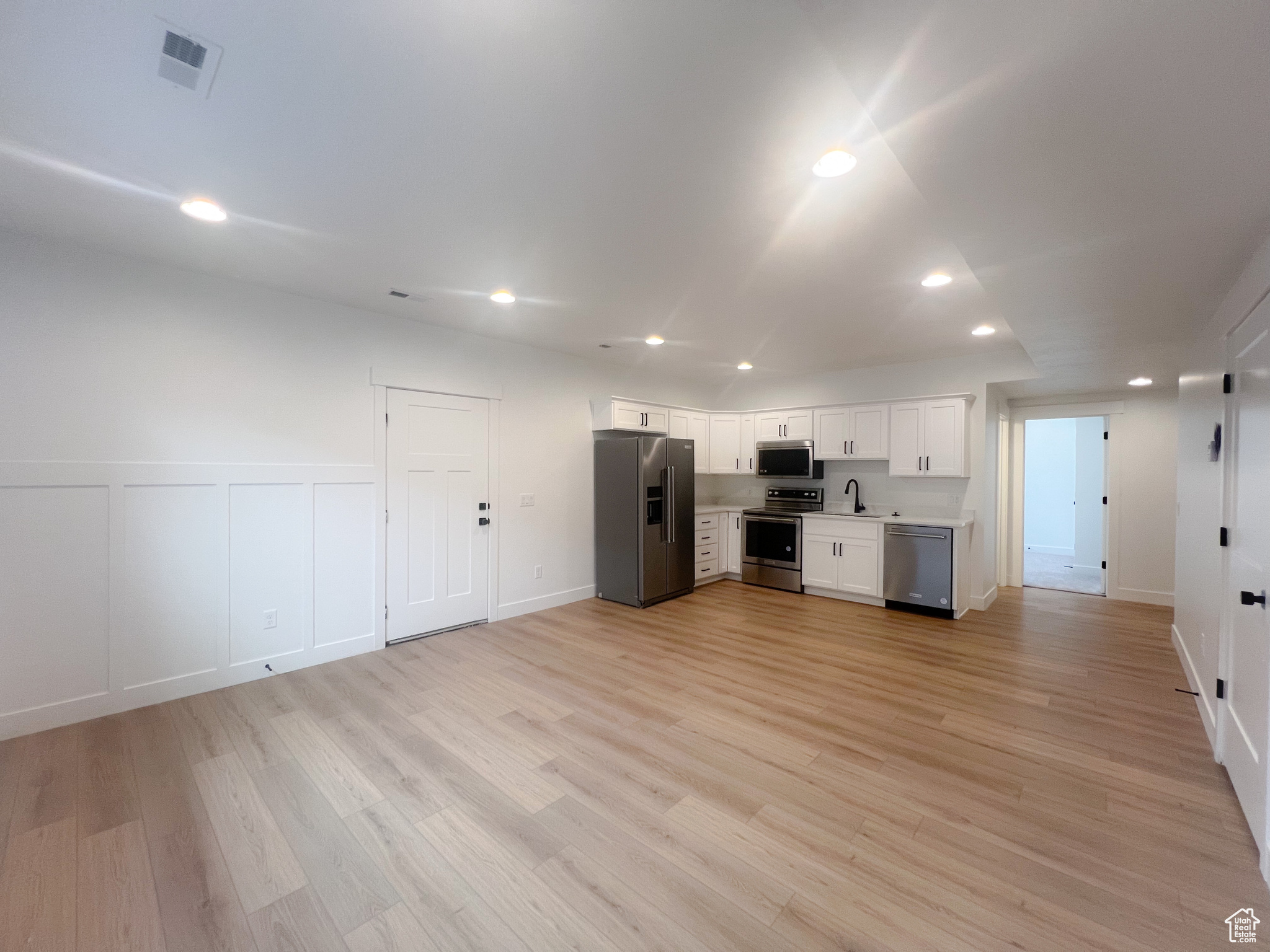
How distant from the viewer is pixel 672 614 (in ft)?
16.0

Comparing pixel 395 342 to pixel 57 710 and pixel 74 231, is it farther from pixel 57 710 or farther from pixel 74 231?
pixel 57 710

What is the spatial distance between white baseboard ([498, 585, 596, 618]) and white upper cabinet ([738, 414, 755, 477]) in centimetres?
257

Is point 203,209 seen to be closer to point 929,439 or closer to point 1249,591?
point 1249,591

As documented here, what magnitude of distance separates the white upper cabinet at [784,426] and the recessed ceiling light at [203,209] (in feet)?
18.0

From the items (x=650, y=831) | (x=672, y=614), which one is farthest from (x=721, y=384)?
(x=650, y=831)

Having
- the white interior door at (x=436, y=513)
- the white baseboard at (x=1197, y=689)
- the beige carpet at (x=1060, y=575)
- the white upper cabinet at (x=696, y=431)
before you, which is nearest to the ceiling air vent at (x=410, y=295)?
the white interior door at (x=436, y=513)

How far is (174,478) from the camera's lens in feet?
9.82

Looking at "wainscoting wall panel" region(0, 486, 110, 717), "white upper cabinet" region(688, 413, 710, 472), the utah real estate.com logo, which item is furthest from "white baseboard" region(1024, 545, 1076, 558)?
"wainscoting wall panel" region(0, 486, 110, 717)

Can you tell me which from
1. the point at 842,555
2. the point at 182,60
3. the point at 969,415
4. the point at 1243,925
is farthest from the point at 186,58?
the point at 969,415

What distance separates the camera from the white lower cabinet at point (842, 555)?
5.20 meters

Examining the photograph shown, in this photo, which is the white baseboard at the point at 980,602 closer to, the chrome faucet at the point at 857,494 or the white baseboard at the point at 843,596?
the white baseboard at the point at 843,596

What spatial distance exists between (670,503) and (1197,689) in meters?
3.97

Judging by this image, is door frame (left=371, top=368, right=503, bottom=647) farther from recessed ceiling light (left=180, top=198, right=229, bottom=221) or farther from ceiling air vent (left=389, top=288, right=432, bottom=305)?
recessed ceiling light (left=180, top=198, right=229, bottom=221)

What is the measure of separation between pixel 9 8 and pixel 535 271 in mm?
1968
